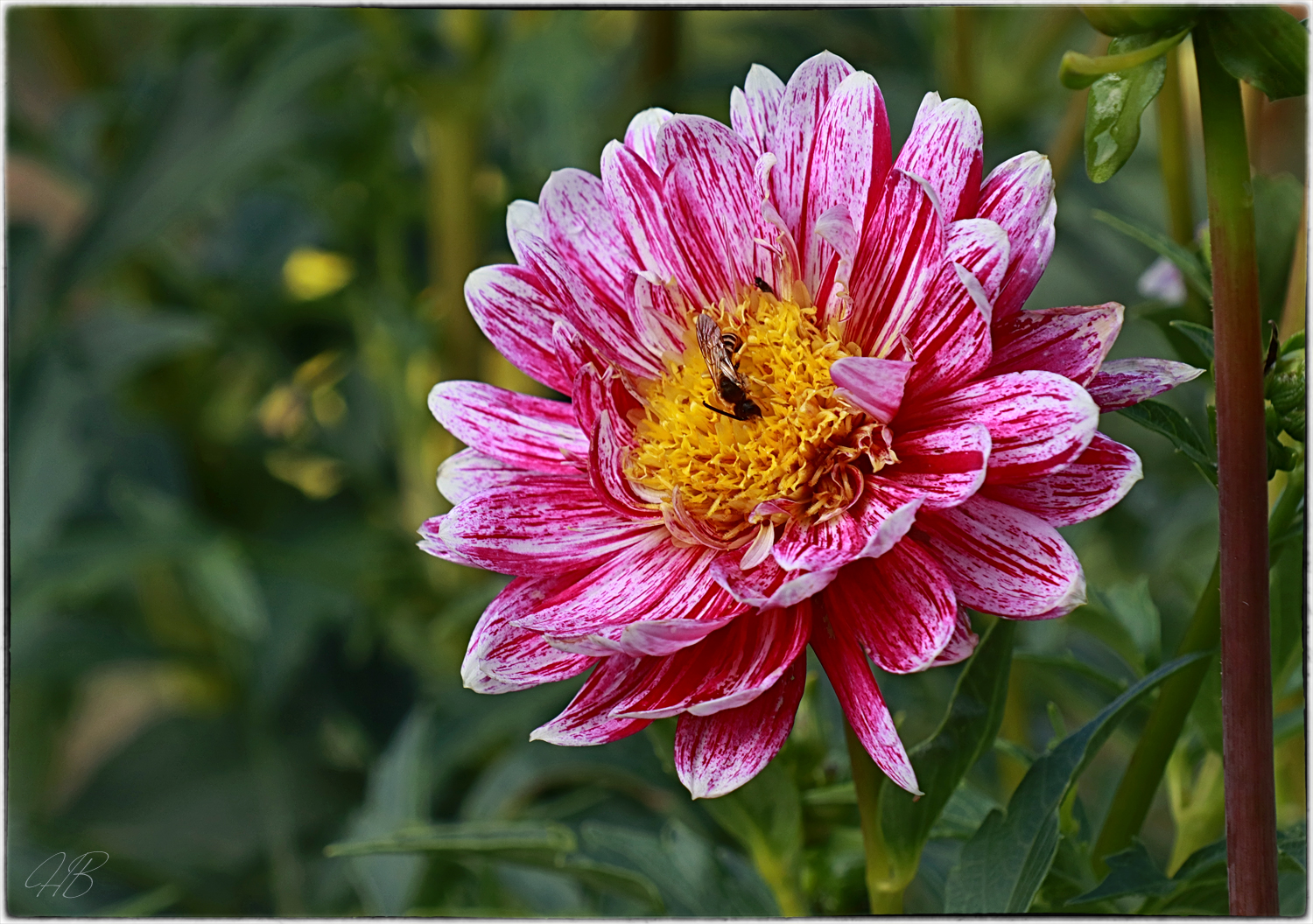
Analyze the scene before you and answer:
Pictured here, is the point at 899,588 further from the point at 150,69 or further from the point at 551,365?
the point at 150,69

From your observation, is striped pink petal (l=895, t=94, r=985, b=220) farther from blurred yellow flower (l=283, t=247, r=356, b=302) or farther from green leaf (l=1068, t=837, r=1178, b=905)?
blurred yellow flower (l=283, t=247, r=356, b=302)

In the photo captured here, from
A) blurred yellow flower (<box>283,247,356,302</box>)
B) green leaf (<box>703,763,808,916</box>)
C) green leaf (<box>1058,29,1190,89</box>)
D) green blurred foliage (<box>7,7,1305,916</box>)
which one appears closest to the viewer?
green leaf (<box>1058,29,1190,89</box>)

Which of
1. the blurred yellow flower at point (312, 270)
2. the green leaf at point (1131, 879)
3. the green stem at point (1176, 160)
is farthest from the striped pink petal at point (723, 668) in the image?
the blurred yellow flower at point (312, 270)

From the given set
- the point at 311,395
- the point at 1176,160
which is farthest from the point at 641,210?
the point at 311,395

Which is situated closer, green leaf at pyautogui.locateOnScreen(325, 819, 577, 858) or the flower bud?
the flower bud

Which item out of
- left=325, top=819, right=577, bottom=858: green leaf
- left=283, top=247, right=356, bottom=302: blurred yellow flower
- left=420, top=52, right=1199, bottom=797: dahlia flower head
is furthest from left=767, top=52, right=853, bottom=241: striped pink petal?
left=283, top=247, right=356, bottom=302: blurred yellow flower

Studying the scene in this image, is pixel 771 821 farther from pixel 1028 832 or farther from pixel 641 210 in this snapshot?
pixel 641 210

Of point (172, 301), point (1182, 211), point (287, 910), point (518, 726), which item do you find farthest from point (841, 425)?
point (172, 301)
